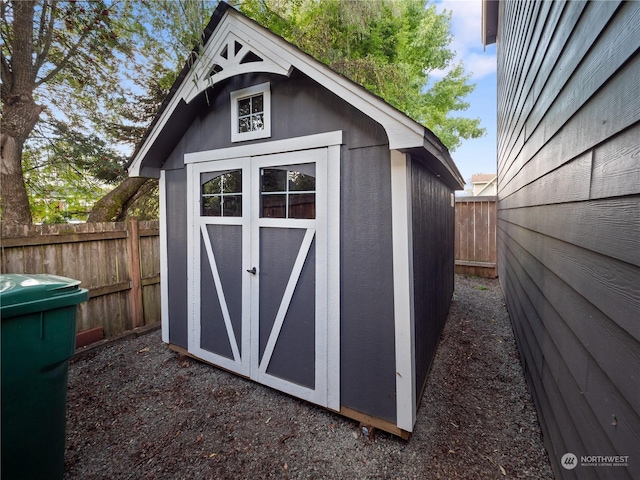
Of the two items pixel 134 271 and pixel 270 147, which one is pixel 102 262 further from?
pixel 270 147

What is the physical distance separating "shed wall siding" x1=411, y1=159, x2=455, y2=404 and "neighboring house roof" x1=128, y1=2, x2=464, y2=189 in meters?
0.23

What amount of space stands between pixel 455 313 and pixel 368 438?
10.7 ft

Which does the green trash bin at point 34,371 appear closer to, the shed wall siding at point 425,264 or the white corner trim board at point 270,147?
the white corner trim board at point 270,147

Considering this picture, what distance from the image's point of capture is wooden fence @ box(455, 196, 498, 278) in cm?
718

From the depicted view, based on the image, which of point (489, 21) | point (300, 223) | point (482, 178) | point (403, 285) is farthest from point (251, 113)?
point (482, 178)

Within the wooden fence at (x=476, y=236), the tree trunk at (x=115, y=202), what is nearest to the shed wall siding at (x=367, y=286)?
the tree trunk at (x=115, y=202)

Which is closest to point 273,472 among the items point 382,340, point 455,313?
point 382,340

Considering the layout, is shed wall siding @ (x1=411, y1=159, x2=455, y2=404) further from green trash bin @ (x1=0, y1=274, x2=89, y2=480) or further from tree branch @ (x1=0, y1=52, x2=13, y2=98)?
tree branch @ (x1=0, y1=52, x2=13, y2=98)

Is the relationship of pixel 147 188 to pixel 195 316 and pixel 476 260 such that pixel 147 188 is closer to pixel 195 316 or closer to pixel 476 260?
pixel 195 316

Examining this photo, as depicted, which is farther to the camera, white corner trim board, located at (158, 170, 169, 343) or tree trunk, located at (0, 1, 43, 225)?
tree trunk, located at (0, 1, 43, 225)

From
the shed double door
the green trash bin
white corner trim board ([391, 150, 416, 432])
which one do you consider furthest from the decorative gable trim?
the green trash bin

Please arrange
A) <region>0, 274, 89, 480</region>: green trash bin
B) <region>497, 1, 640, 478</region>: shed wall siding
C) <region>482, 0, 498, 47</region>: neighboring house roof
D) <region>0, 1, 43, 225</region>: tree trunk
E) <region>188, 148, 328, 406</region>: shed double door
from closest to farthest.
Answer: <region>497, 1, 640, 478</region>: shed wall siding → <region>0, 274, 89, 480</region>: green trash bin → <region>188, 148, 328, 406</region>: shed double door → <region>0, 1, 43, 225</region>: tree trunk → <region>482, 0, 498, 47</region>: neighboring house roof

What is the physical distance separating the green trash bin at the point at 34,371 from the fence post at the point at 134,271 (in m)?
2.42

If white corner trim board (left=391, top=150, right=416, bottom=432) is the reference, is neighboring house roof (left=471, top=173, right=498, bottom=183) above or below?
above
